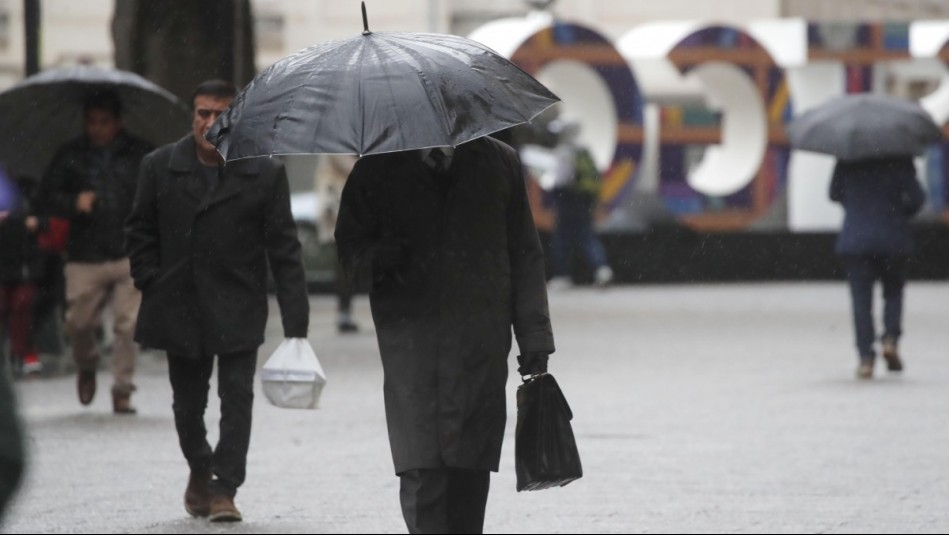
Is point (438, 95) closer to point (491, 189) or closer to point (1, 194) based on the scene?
point (491, 189)

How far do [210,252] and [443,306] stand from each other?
2.41m

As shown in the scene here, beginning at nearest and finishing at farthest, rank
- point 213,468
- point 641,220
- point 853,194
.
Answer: point 213,468, point 853,194, point 641,220

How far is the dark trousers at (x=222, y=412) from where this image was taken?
7.03 meters

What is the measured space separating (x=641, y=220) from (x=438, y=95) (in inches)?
804

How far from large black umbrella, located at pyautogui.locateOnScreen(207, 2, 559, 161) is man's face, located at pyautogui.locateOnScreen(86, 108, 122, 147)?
5.61 m

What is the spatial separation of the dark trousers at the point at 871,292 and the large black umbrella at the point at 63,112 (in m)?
4.77

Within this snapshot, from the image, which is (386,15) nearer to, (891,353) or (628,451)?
(891,353)

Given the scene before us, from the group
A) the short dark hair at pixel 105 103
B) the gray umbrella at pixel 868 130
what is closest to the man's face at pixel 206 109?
the short dark hair at pixel 105 103

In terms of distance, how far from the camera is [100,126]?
1070 cm

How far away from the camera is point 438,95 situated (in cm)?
493

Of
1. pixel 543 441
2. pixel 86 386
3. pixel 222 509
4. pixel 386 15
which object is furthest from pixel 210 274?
pixel 386 15

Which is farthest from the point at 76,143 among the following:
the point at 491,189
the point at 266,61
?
the point at 266,61

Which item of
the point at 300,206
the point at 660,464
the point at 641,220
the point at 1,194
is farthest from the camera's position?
the point at 641,220

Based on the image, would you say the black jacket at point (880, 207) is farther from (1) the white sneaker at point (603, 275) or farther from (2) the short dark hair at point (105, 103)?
(1) the white sneaker at point (603, 275)
